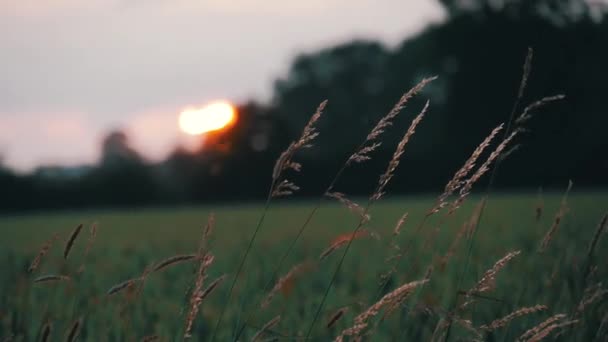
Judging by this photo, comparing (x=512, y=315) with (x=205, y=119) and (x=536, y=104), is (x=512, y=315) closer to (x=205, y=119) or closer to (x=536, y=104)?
(x=536, y=104)

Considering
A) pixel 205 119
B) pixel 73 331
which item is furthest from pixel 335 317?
pixel 205 119

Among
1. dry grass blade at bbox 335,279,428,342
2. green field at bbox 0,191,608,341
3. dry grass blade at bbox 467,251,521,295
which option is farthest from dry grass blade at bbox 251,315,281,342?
dry grass blade at bbox 467,251,521,295

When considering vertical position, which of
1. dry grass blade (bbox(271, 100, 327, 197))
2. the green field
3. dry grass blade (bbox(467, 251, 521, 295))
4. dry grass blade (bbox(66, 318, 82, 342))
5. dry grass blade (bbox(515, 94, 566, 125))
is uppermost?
dry grass blade (bbox(271, 100, 327, 197))

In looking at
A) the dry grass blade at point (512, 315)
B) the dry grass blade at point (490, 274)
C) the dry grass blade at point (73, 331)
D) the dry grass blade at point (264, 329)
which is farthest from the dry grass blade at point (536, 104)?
the dry grass blade at point (73, 331)

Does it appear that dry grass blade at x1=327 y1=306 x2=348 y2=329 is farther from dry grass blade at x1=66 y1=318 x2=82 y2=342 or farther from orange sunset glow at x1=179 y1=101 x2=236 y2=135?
orange sunset glow at x1=179 y1=101 x2=236 y2=135

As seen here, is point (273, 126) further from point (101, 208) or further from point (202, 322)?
point (202, 322)

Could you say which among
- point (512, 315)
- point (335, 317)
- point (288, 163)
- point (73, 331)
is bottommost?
point (512, 315)

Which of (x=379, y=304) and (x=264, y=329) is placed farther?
(x=264, y=329)

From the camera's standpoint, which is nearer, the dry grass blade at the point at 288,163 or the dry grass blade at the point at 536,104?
the dry grass blade at the point at 288,163

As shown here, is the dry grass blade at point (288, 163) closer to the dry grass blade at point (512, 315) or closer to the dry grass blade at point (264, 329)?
the dry grass blade at point (264, 329)

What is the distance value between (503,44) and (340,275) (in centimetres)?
3589

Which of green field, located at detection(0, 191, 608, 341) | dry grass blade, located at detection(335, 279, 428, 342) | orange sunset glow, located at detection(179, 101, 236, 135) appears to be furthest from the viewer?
orange sunset glow, located at detection(179, 101, 236, 135)

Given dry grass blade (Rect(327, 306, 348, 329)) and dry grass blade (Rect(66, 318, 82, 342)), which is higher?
dry grass blade (Rect(66, 318, 82, 342))

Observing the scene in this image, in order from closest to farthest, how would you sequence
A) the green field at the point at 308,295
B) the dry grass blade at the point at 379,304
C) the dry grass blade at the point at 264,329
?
the dry grass blade at the point at 379,304 → the dry grass blade at the point at 264,329 → the green field at the point at 308,295
